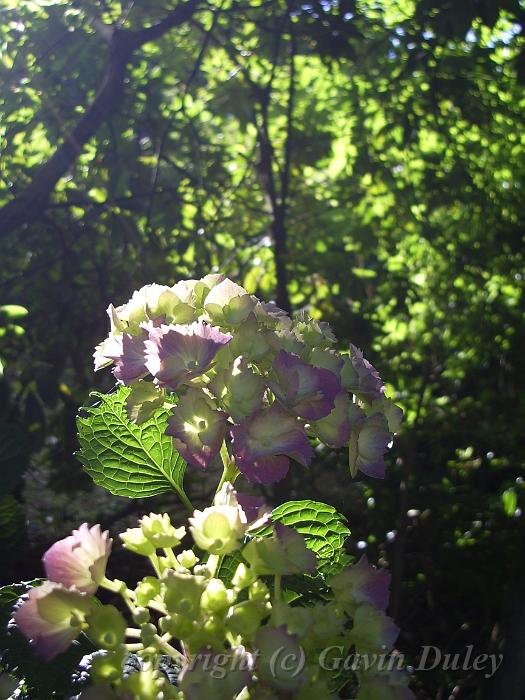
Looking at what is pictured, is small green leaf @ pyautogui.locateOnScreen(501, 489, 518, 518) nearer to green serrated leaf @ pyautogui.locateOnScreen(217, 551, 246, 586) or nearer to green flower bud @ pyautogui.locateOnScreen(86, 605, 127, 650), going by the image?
green serrated leaf @ pyautogui.locateOnScreen(217, 551, 246, 586)

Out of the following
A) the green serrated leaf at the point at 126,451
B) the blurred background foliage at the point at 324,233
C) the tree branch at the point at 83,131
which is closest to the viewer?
the green serrated leaf at the point at 126,451

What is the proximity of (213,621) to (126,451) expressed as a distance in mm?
360

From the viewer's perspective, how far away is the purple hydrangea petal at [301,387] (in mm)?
659

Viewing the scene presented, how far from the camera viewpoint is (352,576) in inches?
25.5

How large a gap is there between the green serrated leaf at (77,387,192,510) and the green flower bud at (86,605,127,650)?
1.05ft

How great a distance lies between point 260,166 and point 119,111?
0.62 meters

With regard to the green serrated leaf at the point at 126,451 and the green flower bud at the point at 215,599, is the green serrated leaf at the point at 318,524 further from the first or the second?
the green flower bud at the point at 215,599

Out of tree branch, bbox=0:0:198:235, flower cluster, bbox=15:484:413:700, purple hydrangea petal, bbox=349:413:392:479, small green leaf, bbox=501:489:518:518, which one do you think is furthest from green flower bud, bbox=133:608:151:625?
small green leaf, bbox=501:489:518:518

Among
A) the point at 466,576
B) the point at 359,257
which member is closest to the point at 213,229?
the point at 359,257

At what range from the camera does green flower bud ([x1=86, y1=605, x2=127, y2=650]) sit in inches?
22.2

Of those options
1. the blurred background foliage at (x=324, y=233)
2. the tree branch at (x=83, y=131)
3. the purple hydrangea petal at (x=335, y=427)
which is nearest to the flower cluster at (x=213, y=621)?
the purple hydrangea petal at (x=335, y=427)

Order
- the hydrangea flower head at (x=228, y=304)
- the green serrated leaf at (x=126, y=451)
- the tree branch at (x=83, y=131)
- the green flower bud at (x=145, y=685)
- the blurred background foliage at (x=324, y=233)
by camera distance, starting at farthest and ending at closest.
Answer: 1. the blurred background foliage at (x=324, y=233)
2. the tree branch at (x=83, y=131)
3. the green serrated leaf at (x=126, y=451)
4. the hydrangea flower head at (x=228, y=304)
5. the green flower bud at (x=145, y=685)

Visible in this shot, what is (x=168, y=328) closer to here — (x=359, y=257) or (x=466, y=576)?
(x=466, y=576)

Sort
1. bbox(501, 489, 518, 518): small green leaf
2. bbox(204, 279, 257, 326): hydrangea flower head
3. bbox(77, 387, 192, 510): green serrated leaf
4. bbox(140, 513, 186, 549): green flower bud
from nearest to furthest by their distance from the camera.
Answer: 1. bbox(140, 513, 186, 549): green flower bud
2. bbox(204, 279, 257, 326): hydrangea flower head
3. bbox(77, 387, 192, 510): green serrated leaf
4. bbox(501, 489, 518, 518): small green leaf
